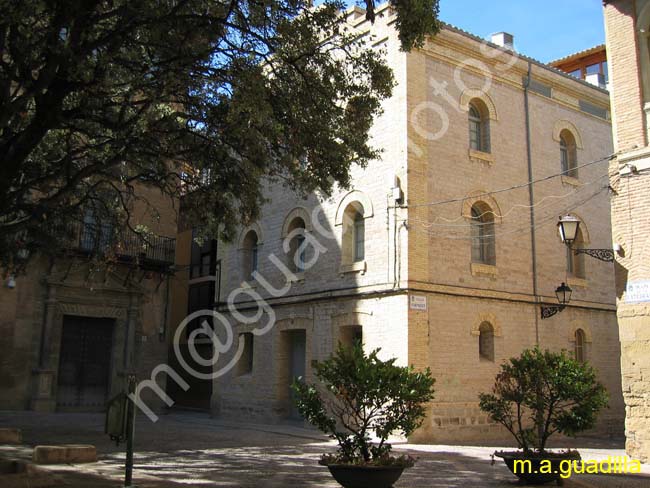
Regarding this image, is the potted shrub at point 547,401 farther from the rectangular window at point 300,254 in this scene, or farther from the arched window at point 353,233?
the rectangular window at point 300,254

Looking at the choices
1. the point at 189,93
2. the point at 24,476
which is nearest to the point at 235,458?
the point at 24,476

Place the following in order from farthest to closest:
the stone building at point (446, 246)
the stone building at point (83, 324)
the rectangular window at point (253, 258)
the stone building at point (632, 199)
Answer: the rectangular window at point (253, 258) → the stone building at point (83, 324) → the stone building at point (446, 246) → the stone building at point (632, 199)

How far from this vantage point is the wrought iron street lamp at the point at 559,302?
15.4 m

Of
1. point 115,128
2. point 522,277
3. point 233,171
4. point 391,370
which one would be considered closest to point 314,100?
point 233,171

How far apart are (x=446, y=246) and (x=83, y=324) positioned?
13.6 m

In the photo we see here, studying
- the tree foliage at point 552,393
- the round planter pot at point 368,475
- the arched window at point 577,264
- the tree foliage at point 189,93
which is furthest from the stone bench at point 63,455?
the arched window at point 577,264

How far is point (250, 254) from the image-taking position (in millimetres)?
22094

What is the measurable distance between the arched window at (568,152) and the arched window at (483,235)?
167 inches

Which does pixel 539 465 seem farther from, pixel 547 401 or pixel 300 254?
pixel 300 254

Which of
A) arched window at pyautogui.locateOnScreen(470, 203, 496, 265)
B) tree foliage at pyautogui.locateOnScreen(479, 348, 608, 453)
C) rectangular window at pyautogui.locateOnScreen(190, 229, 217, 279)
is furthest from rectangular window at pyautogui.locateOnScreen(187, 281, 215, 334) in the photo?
tree foliage at pyautogui.locateOnScreen(479, 348, 608, 453)

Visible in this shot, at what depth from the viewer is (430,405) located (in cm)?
1527

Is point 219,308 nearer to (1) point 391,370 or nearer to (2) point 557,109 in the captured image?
(2) point 557,109

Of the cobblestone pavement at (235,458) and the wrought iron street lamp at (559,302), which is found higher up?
the wrought iron street lamp at (559,302)

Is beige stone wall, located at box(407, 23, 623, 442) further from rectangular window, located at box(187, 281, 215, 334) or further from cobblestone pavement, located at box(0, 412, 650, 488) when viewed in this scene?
rectangular window, located at box(187, 281, 215, 334)
